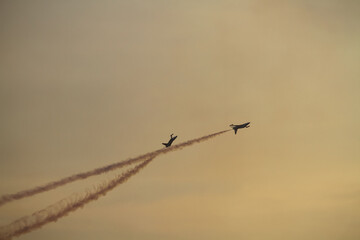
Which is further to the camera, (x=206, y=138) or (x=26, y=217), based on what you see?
(x=206, y=138)

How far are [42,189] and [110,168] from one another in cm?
532

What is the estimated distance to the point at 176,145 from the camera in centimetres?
4606

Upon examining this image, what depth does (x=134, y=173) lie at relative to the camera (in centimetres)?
4566

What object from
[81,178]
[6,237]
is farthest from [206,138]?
[6,237]

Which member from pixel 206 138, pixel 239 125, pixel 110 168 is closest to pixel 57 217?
pixel 110 168

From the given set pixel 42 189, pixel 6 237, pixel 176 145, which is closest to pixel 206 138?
pixel 176 145

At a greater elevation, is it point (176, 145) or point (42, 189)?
point (176, 145)

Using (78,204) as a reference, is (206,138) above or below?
above

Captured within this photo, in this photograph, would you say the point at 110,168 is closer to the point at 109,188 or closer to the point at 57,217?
the point at 109,188

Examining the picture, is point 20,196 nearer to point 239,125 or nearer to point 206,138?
point 206,138

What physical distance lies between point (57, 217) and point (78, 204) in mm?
1869

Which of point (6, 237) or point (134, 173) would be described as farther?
point (134, 173)

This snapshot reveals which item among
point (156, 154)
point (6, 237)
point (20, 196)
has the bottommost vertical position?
point (6, 237)

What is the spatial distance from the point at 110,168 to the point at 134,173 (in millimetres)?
2078
